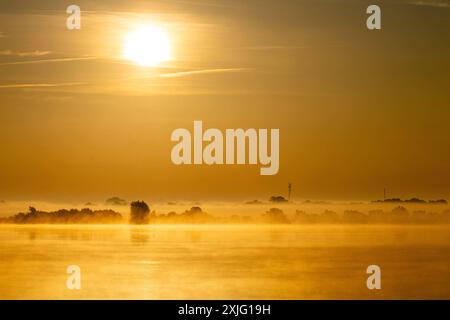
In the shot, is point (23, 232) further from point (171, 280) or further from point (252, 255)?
point (252, 255)

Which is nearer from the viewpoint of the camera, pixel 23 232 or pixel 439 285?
pixel 439 285

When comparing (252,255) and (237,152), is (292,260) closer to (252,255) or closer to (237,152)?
(252,255)

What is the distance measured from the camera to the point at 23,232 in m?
13.9

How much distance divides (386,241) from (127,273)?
153 inches

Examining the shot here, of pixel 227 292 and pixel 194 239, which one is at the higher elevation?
pixel 194 239

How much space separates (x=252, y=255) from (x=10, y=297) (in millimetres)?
3436

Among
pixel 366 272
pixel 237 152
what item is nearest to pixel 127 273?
pixel 237 152

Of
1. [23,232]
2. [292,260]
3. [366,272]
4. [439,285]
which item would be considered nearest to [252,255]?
[292,260]
